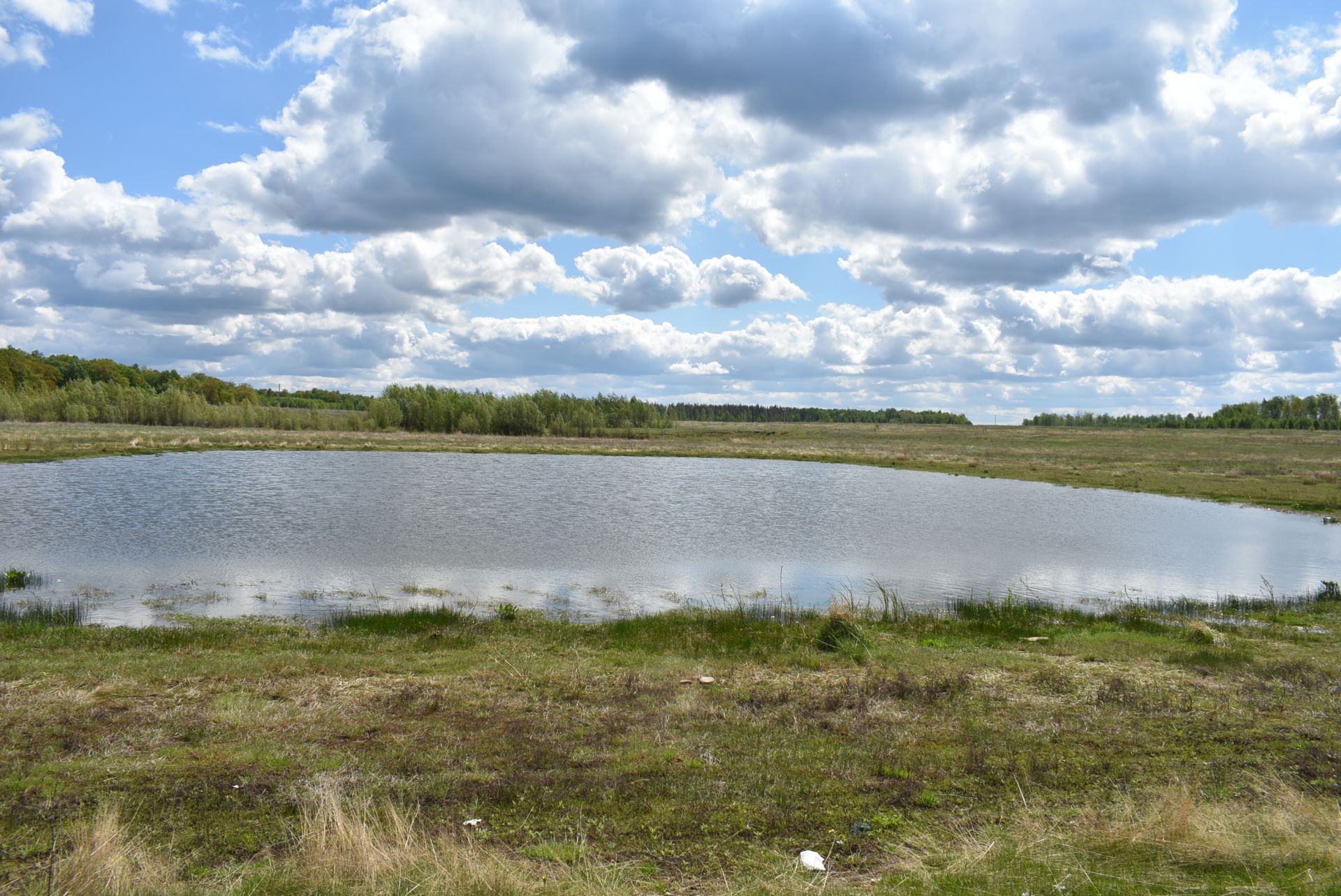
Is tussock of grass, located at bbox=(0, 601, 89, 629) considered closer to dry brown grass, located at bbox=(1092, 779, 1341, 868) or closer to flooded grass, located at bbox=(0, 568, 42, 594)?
flooded grass, located at bbox=(0, 568, 42, 594)

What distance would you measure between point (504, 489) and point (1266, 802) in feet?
128

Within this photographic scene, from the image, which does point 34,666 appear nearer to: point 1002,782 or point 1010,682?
point 1002,782

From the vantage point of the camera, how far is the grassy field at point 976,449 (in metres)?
Result: 51.5

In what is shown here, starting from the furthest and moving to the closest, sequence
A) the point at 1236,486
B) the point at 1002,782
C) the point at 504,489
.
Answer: the point at 1236,486
the point at 504,489
the point at 1002,782

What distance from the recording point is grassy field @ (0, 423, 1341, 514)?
51500 mm

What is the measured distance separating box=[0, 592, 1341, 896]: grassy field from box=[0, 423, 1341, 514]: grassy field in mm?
40304

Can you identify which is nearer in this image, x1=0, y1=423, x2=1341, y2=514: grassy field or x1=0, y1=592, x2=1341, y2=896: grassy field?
x1=0, y1=592, x2=1341, y2=896: grassy field

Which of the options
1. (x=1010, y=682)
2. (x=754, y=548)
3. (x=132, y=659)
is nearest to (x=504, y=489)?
(x=754, y=548)

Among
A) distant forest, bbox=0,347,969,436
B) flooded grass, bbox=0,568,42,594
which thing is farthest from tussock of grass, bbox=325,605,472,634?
distant forest, bbox=0,347,969,436

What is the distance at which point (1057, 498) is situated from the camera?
43.7 m

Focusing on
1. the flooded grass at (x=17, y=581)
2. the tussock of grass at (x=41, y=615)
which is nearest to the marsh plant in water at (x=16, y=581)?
the flooded grass at (x=17, y=581)

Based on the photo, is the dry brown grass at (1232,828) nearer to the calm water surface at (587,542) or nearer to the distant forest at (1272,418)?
the calm water surface at (587,542)

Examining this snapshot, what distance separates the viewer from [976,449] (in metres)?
92.0

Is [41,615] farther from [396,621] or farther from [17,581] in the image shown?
[396,621]
